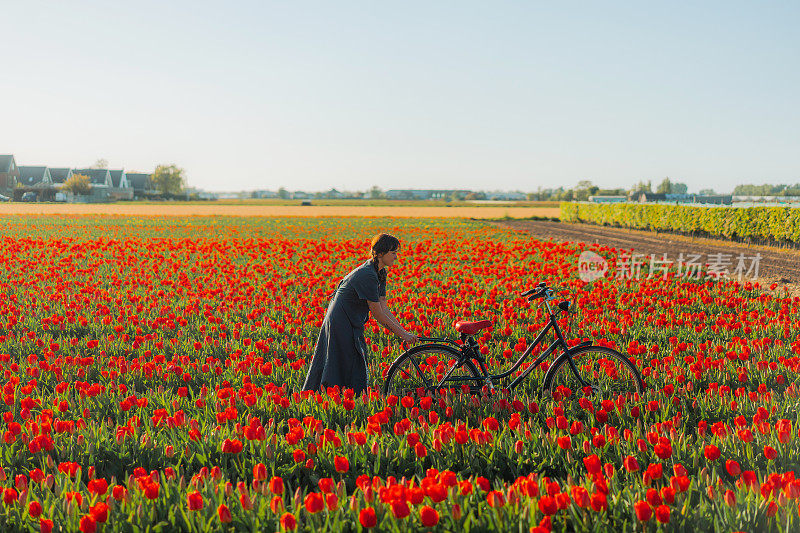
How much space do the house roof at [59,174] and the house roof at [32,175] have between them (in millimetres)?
4793

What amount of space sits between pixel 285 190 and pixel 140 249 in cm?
14689

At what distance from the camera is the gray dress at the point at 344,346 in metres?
5.50

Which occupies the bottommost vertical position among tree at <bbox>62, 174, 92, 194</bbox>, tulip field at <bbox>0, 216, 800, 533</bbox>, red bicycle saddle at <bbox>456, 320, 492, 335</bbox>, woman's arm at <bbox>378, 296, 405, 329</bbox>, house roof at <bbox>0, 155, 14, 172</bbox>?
tulip field at <bbox>0, 216, 800, 533</bbox>

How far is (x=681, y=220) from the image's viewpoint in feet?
115

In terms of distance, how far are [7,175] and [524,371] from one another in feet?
366

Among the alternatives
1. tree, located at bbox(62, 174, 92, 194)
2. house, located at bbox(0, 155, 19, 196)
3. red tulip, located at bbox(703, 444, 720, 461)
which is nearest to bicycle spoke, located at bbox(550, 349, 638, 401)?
red tulip, located at bbox(703, 444, 720, 461)

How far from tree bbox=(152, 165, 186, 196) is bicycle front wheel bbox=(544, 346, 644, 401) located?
124831 millimetres

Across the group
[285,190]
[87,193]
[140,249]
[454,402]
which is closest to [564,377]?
[454,402]

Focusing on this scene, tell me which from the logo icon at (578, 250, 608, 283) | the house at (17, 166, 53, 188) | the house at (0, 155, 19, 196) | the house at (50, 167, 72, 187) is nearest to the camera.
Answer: the logo icon at (578, 250, 608, 283)

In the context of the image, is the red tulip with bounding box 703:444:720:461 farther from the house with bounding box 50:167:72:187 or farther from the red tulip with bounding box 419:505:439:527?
the house with bounding box 50:167:72:187

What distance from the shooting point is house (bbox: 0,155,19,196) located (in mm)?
95375

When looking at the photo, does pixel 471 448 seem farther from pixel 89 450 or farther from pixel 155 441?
pixel 89 450

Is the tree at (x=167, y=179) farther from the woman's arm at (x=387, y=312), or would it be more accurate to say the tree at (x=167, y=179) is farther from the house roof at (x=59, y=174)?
the woman's arm at (x=387, y=312)

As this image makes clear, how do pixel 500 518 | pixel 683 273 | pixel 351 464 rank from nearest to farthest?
pixel 500 518 < pixel 351 464 < pixel 683 273
